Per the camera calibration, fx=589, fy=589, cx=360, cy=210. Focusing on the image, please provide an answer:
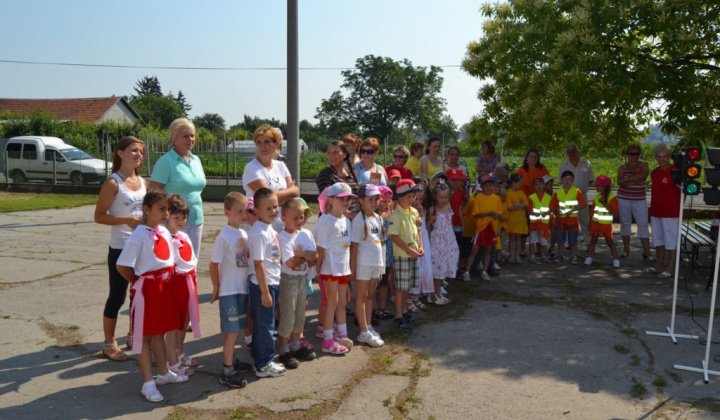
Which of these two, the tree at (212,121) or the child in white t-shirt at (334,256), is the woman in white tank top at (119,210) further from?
the tree at (212,121)

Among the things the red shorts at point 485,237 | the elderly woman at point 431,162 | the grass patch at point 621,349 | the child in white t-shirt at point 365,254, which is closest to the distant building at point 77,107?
the elderly woman at point 431,162

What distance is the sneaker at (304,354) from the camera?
5.06m

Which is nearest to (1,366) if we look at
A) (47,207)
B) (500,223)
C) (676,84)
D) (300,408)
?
(300,408)

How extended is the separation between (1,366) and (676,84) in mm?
9015

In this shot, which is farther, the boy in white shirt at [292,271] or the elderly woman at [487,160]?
the elderly woman at [487,160]

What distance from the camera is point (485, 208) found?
8.23 metres

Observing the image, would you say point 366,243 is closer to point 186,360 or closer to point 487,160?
point 186,360

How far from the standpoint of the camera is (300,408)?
4098 mm

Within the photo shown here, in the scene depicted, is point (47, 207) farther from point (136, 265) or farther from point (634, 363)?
point (634, 363)

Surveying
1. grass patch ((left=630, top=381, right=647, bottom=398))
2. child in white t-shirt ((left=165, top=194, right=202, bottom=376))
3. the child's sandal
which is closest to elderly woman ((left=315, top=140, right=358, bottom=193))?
child in white t-shirt ((left=165, top=194, right=202, bottom=376))

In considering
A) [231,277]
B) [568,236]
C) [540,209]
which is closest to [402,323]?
[231,277]

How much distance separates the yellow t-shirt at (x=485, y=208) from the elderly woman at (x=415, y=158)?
996 millimetres

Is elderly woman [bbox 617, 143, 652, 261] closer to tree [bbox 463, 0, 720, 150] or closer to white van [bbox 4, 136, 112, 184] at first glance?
tree [bbox 463, 0, 720, 150]

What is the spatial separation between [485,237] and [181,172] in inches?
180
